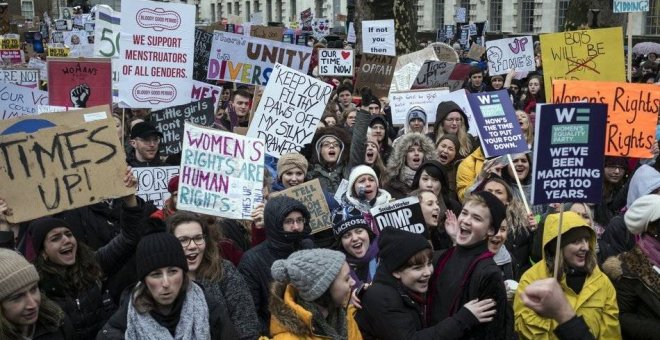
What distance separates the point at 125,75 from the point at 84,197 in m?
3.21

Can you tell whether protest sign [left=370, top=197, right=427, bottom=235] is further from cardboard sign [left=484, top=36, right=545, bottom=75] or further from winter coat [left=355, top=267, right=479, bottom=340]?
cardboard sign [left=484, top=36, right=545, bottom=75]

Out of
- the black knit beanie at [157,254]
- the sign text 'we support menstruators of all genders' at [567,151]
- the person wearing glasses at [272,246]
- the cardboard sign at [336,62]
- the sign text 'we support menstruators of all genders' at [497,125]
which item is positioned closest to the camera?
the black knit beanie at [157,254]

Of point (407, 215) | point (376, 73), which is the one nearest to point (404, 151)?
point (407, 215)

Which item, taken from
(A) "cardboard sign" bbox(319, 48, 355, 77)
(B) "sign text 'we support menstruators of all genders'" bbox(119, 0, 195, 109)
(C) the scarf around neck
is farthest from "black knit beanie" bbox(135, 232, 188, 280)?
(A) "cardboard sign" bbox(319, 48, 355, 77)

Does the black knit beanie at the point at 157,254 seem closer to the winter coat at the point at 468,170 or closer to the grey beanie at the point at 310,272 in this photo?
the grey beanie at the point at 310,272

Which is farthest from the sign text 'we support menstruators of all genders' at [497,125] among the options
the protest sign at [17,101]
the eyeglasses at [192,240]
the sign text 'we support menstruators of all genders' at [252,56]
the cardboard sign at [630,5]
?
the protest sign at [17,101]

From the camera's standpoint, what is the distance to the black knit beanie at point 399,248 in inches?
153

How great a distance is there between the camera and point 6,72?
42.6 ft

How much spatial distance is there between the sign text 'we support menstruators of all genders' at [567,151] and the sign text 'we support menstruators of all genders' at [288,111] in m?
3.46

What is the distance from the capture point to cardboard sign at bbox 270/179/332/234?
18.6 feet

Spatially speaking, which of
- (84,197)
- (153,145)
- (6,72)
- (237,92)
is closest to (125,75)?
(153,145)

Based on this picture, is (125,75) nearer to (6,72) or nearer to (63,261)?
(63,261)

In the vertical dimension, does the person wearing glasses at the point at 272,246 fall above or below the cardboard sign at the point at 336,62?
below

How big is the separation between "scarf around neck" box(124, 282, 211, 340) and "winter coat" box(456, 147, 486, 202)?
3.74m
